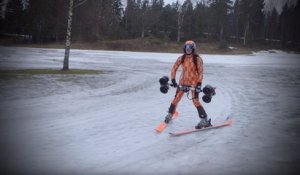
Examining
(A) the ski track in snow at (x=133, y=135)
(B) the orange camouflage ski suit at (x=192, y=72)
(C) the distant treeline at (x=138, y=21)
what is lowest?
(A) the ski track in snow at (x=133, y=135)

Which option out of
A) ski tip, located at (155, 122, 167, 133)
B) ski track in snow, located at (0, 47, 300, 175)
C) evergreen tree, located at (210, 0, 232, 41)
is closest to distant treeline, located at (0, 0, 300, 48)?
evergreen tree, located at (210, 0, 232, 41)

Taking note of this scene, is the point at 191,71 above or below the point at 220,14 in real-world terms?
below

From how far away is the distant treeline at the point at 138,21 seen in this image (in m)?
57.9

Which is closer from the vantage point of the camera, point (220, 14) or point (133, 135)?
point (133, 135)

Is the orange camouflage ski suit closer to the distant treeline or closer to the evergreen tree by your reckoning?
the distant treeline

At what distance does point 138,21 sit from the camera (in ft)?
216

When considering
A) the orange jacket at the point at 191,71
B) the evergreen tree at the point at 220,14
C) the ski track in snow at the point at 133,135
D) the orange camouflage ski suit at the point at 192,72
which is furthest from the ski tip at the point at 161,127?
the evergreen tree at the point at 220,14

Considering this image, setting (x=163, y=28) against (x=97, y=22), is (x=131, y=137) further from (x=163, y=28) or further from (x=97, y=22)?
(x=163, y=28)

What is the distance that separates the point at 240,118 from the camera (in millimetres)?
9281

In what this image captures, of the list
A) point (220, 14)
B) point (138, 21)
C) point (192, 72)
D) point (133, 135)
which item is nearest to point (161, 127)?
point (133, 135)

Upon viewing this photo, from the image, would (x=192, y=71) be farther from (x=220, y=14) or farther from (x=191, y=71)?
(x=220, y=14)

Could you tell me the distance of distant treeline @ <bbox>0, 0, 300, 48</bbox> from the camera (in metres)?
57.9

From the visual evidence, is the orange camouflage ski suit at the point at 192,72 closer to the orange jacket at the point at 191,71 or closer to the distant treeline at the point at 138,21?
the orange jacket at the point at 191,71

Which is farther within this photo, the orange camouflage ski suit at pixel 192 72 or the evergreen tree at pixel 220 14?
the evergreen tree at pixel 220 14
